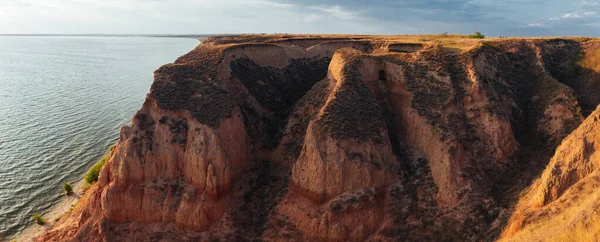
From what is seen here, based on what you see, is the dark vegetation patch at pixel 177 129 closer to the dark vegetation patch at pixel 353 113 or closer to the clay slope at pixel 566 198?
the dark vegetation patch at pixel 353 113

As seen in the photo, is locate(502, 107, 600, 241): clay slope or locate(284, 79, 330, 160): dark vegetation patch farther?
locate(284, 79, 330, 160): dark vegetation patch

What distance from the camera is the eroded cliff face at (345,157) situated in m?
24.2

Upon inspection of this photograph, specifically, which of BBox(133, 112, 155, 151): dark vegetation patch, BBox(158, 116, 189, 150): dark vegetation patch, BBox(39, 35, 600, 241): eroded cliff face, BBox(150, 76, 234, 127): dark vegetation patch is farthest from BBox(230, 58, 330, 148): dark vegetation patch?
BBox(133, 112, 155, 151): dark vegetation patch

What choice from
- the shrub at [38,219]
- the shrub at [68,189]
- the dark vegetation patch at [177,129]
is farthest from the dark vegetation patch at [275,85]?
the shrub at [38,219]

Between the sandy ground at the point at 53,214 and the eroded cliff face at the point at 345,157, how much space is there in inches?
119

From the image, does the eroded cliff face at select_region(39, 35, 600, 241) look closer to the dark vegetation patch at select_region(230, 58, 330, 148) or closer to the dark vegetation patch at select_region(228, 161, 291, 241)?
the dark vegetation patch at select_region(228, 161, 291, 241)

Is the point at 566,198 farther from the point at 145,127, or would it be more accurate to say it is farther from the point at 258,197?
the point at 145,127

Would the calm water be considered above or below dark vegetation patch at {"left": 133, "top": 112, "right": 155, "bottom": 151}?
below

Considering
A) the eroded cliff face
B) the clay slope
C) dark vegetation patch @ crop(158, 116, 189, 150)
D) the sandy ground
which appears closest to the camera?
the clay slope

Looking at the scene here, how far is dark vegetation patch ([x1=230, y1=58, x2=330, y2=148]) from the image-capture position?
32.6m

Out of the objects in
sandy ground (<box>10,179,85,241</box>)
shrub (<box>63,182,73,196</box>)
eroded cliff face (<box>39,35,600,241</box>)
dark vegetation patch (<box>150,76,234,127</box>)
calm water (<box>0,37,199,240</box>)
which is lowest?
sandy ground (<box>10,179,85,241</box>)

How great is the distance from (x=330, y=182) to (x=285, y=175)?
4705mm

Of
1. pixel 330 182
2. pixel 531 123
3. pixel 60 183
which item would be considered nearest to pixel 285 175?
pixel 330 182

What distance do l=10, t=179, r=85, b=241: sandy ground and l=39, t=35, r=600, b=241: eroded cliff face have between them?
3022 millimetres
